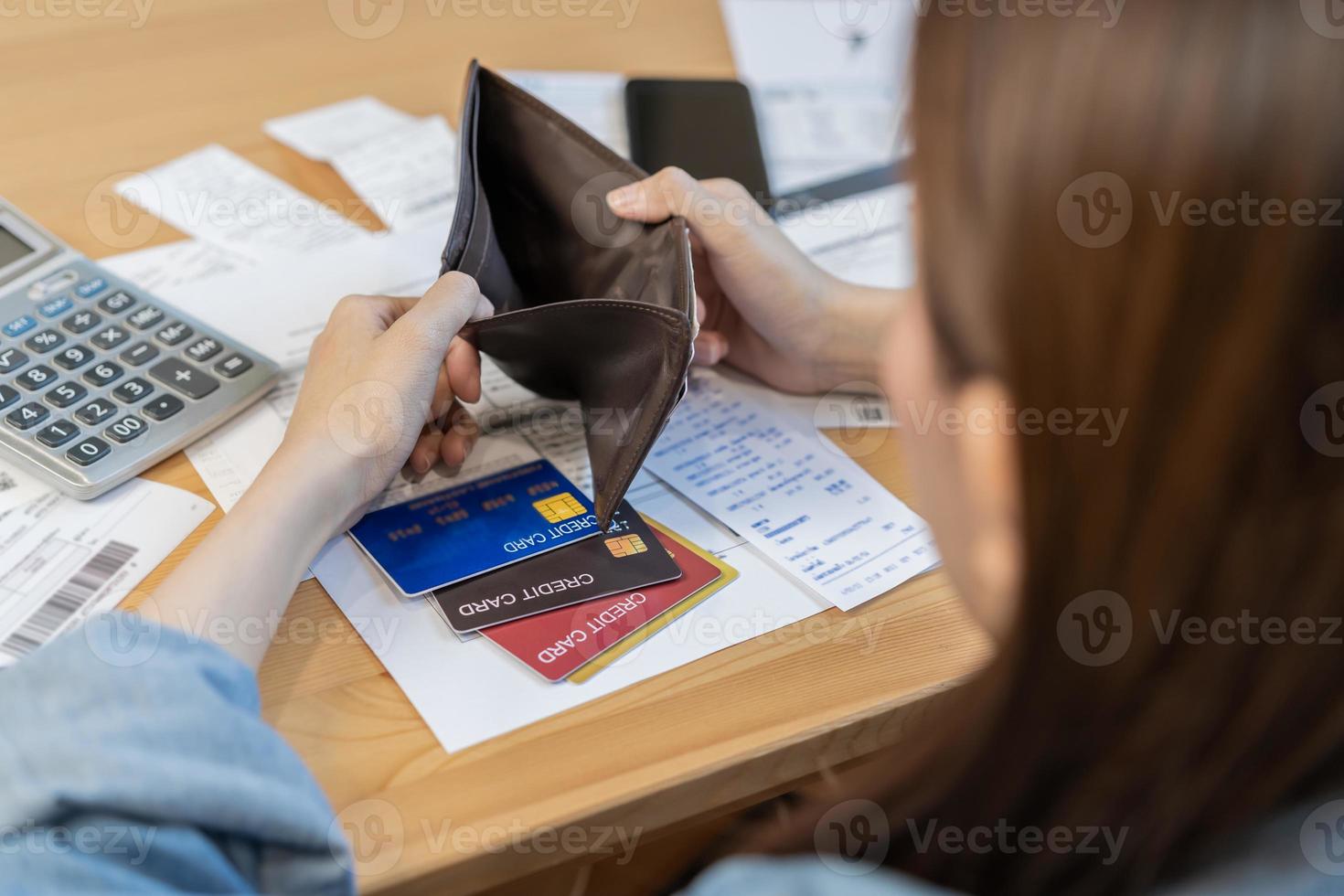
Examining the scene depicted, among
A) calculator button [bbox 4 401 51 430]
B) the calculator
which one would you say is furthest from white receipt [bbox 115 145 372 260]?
calculator button [bbox 4 401 51 430]

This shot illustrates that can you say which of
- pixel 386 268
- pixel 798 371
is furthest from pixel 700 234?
pixel 386 268

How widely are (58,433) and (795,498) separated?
1.37 feet

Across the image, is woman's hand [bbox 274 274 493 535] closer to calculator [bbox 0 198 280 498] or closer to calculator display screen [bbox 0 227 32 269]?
calculator [bbox 0 198 280 498]

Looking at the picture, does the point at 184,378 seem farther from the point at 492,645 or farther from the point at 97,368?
the point at 492,645

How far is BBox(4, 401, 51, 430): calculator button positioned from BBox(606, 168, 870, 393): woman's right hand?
0.39 m

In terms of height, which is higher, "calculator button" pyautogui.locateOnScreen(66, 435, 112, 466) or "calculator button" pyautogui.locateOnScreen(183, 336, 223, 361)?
"calculator button" pyautogui.locateOnScreen(183, 336, 223, 361)

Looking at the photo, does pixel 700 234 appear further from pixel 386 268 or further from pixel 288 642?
pixel 288 642

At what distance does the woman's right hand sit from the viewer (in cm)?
71

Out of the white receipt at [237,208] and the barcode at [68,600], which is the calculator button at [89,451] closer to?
the barcode at [68,600]

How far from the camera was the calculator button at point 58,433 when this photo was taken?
1.96ft

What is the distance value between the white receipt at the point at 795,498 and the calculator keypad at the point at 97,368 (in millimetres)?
280

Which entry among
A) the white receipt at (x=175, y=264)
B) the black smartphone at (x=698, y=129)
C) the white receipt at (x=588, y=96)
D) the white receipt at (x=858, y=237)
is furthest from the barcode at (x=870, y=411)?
the white receipt at (x=175, y=264)

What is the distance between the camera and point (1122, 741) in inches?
15.5

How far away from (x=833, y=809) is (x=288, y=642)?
28 cm
